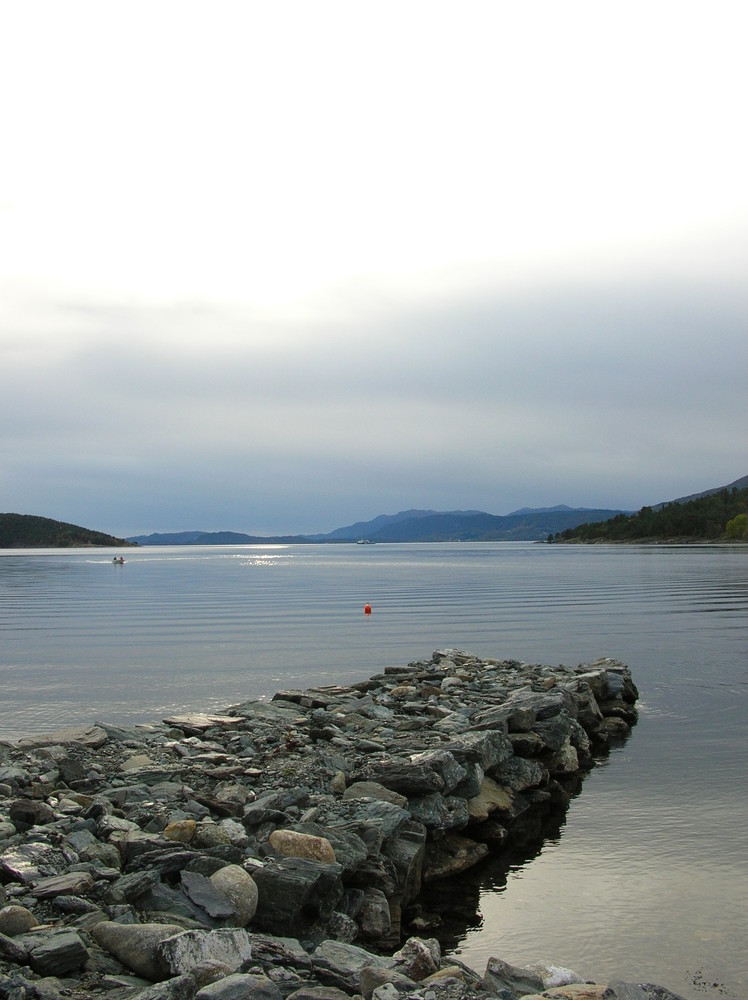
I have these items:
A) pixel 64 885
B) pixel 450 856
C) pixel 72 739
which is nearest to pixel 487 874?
pixel 450 856

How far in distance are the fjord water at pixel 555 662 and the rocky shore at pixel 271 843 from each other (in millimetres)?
1024

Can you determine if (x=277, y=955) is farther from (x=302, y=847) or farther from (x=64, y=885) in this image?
(x=302, y=847)

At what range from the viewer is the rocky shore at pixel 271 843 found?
24.3 feet

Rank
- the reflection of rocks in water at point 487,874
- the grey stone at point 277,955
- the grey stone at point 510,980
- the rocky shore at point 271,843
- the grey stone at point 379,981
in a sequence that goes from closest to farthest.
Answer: the grey stone at point 379,981
the rocky shore at point 271,843
the grey stone at point 277,955
the grey stone at point 510,980
the reflection of rocks in water at point 487,874

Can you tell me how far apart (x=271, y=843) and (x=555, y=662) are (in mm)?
20928

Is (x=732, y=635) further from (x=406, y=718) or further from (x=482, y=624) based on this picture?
(x=406, y=718)

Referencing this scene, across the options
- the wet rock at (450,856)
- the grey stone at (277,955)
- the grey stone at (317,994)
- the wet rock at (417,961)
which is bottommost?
the wet rock at (450,856)

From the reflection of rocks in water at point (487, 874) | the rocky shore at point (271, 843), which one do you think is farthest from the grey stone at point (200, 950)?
the reflection of rocks in water at point (487, 874)

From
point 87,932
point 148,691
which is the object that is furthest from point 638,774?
point 148,691

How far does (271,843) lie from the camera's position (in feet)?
33.8

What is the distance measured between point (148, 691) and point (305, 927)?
1632 cm

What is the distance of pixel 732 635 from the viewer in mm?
35750

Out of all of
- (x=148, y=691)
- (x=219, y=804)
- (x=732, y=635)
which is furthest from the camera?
(x=732, y=635)

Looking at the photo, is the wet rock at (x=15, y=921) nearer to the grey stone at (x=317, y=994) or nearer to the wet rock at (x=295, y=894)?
the wet rock at (x=295, y=894)
